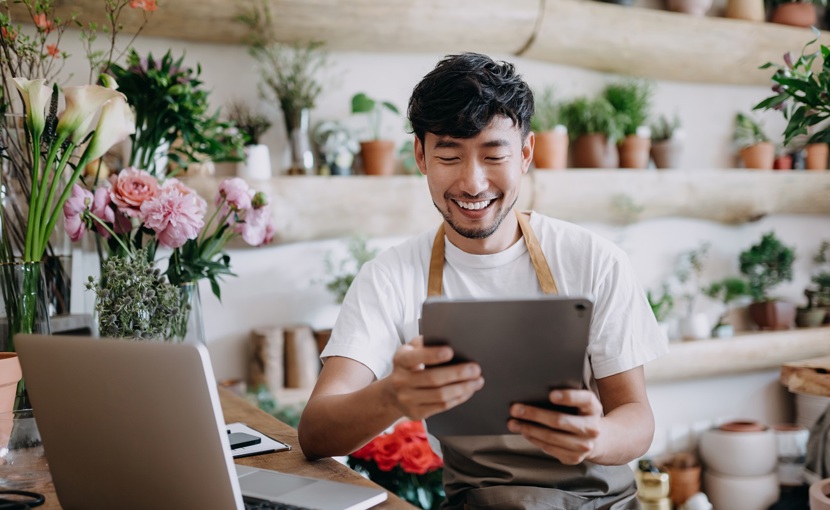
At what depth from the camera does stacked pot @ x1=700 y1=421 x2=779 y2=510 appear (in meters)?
3.51

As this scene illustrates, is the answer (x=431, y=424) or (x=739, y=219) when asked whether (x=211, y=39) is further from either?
(x=739, y=219)

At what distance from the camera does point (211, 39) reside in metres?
2.77

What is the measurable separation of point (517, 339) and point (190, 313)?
37.2 inches

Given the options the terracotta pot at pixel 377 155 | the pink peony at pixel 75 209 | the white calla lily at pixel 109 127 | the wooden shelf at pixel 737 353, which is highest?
the terracotta pot at pixel 377 155

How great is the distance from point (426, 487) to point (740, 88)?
303 cm

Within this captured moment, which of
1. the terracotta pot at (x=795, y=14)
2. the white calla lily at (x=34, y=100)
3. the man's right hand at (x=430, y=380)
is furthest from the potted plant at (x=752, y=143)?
the white calla lily at (x=34, y=100)

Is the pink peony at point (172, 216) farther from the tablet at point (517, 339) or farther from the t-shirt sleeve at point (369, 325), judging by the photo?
the tablet at point (517, 339)

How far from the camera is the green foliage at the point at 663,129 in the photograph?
3.71 metres

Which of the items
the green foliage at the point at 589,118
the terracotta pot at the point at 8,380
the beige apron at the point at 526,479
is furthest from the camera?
the green foliage at the point at 589,118

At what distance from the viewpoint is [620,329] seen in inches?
56.1

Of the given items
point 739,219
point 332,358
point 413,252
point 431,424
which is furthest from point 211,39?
point 739,219

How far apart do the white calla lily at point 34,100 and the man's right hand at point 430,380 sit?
869 millimetres

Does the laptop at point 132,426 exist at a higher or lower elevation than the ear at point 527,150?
lower

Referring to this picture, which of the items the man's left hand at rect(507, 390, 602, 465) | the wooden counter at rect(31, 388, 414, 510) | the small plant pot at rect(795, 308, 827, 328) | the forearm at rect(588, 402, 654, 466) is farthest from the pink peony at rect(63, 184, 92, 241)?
the small plant pot at rect(795, 308, 827, 328)
